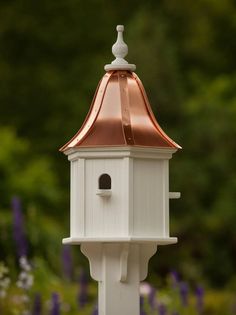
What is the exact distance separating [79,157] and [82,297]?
9.83ft

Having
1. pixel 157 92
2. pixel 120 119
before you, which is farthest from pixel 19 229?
pixel 157 92

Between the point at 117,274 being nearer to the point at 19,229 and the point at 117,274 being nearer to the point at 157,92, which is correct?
the point at 19,229

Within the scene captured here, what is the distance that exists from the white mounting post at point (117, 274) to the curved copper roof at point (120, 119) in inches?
23.2

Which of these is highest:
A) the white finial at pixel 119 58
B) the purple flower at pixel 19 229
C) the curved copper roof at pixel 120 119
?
the white finial at pixel 119 58

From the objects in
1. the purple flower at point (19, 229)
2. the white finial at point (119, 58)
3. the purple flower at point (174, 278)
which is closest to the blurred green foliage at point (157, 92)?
the purple flower at point (174, 278)

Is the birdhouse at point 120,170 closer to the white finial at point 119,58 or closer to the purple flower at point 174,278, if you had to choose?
the white finial at point 119,58

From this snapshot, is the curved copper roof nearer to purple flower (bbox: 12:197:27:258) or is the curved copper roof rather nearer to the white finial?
the white finial

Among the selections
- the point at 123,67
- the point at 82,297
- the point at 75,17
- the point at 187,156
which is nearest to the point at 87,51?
the point at 75,17

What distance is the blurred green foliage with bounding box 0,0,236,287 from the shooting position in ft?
89.9

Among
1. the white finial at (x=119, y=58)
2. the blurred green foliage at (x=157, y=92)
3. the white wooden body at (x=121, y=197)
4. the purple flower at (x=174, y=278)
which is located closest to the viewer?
the white wooden body at (x=121, y=197)

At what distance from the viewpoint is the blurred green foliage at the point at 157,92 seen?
27406 millimetres

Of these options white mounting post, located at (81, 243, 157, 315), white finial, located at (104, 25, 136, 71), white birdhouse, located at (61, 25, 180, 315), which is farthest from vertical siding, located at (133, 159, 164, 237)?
white finial, located at (104, 25, 136, 71)

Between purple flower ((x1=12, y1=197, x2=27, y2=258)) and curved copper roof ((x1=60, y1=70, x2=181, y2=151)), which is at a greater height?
curved copper roof ((x1=60, y1=70, x2=181, y2=151))

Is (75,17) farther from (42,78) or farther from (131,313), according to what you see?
(131,313)
